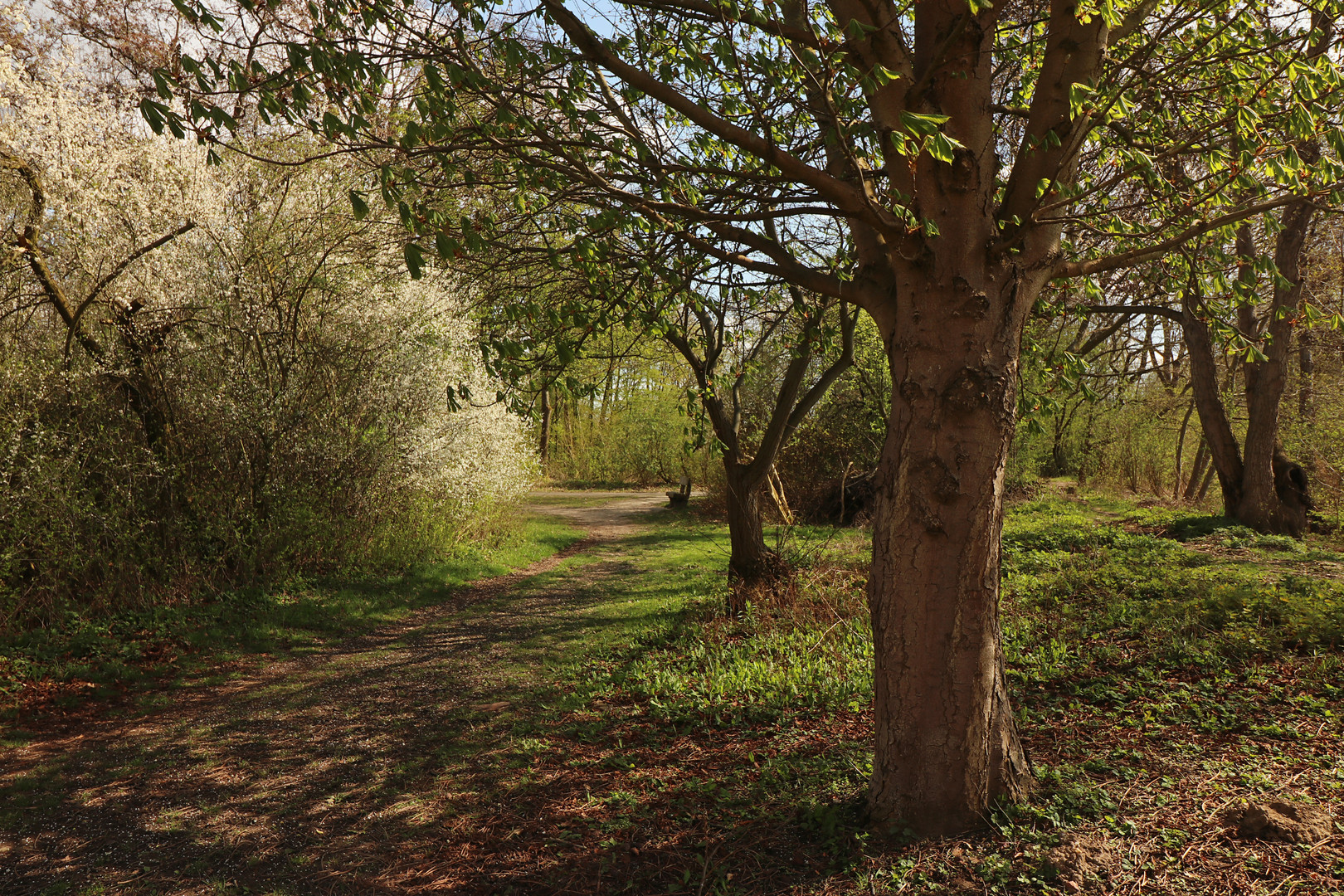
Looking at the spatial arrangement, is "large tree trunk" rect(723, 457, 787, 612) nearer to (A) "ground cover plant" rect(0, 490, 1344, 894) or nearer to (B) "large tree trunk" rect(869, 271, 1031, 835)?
(A) "ground cover plant" rect(0, 490, 1344, 894)

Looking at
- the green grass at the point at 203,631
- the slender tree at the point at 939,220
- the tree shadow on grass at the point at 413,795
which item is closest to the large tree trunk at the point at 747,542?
the tree shadow on grass at the point at 413,795

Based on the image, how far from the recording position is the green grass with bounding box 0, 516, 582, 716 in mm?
6023

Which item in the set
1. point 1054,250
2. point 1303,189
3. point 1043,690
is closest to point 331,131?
point 1054,250

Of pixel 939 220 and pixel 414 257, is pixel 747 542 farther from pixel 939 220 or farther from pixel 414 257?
pixel 414 257

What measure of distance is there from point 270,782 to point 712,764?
9.36ft

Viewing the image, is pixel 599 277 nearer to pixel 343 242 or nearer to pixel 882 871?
pixel 882 871

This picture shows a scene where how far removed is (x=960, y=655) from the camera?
313 centimetres

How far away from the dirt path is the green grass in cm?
61

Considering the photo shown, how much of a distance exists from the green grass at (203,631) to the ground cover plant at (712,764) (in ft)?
2.41

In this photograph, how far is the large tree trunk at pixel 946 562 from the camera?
308cm

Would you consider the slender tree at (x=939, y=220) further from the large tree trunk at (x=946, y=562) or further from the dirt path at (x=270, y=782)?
the dirt path at (x=270, y=782)

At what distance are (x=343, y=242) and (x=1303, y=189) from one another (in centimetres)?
996

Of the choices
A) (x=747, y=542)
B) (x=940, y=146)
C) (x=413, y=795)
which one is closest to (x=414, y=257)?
(x=940, y=146)

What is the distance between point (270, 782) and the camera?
4.50m
